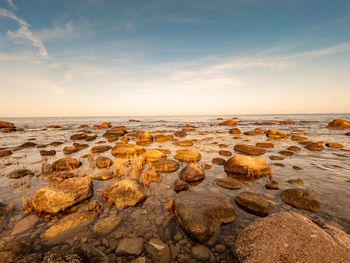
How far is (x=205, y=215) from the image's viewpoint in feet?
14.4

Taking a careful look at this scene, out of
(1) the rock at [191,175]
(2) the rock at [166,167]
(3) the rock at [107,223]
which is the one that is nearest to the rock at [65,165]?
(2) the rock at [166,167]

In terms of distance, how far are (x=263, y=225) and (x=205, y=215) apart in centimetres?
147

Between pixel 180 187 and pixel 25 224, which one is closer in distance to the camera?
pixel 25 224

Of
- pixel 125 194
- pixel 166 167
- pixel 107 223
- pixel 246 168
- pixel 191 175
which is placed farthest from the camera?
pixel 166 167

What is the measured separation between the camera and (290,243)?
3.14 metres

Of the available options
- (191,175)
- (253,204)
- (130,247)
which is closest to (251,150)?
(191,175)

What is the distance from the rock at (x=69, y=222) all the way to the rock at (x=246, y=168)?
680 centimetres

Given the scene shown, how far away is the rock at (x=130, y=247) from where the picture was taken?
3609 mm

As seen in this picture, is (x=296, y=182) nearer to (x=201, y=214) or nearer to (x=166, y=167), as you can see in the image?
(x=201, y=214)

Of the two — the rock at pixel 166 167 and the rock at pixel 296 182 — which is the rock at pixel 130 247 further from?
the rock at pixel 296 182

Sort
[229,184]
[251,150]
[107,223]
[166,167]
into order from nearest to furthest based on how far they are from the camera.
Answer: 1. [107,223]
2. [229,184]
3. [166,167]
4. [251,150]

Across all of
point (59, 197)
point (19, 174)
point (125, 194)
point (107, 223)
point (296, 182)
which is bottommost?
point (296, 182)

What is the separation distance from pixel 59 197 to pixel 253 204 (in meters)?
6.69

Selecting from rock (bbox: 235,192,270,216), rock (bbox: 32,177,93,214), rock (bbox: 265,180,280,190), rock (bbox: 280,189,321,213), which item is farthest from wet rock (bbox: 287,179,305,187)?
rock (bbox: 32,177,93,214)
